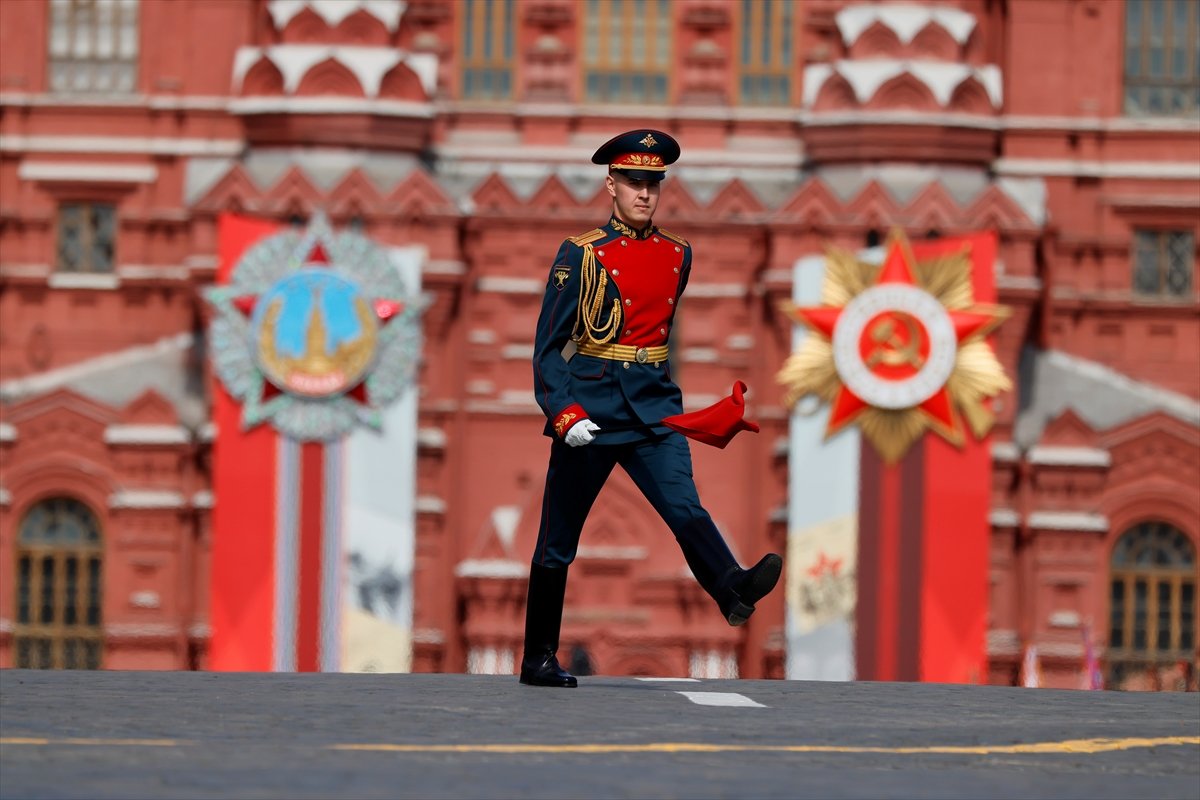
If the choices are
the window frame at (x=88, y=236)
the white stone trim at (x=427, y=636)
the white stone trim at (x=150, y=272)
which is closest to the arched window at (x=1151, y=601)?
the white stone trim at (x=427, y=636)

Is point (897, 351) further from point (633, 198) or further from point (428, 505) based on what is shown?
point (633, 198)

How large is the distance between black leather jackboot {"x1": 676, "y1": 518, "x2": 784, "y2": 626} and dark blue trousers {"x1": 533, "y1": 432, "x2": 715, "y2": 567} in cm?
10

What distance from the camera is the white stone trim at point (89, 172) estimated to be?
36344 mm

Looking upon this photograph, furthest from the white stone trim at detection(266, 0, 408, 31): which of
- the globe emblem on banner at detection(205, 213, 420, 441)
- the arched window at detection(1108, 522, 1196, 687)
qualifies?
the arched window at detection(1108, 522, 1196, 687)

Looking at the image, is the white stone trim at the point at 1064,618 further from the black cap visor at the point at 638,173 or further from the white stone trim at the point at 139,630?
the black cap visor at the point at 638,173

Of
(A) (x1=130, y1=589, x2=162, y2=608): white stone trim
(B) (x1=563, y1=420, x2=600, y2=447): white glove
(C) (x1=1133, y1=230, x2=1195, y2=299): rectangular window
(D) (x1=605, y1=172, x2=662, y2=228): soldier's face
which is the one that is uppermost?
(C) (x1=1133, y1=230, x2=1195, y2=299): rectangular window

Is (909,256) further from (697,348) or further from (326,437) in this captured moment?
(326,437)

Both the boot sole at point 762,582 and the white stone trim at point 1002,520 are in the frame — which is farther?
the white stone trim at point 1002,520

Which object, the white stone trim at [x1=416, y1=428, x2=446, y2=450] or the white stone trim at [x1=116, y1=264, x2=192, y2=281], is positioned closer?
the white stone trim at [x1=416, y1=428, x2=446, y2=450]

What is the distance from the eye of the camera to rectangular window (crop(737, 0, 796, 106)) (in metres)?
36.0

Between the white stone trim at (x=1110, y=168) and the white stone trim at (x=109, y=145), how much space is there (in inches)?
371

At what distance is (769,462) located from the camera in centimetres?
3506

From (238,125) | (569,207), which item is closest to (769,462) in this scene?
(569,207)

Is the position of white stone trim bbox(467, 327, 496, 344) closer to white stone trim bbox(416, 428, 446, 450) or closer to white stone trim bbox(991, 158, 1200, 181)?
white stone trim bbox(416, 428, 446, 450)
